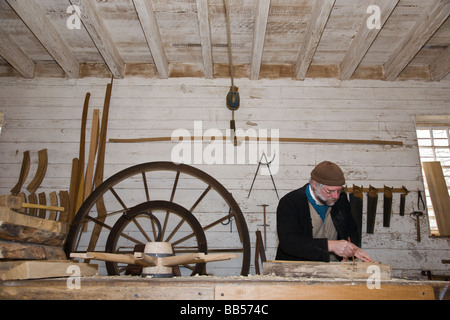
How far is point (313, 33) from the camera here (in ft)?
12.3

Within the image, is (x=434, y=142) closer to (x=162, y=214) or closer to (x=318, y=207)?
(x=318, y=207)

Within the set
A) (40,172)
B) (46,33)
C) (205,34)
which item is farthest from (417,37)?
(40,172)

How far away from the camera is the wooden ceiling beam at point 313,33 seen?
135 inches

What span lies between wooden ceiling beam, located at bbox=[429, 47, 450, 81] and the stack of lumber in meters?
4.47

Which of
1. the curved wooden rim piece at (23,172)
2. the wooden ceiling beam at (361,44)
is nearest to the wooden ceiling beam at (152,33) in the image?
the curved wooden rim piece at (23,172)

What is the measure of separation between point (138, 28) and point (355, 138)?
2852mm

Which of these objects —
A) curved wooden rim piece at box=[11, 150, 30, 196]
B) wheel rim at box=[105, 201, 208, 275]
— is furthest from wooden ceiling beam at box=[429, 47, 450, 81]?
curved wooden rim piece at box=[11, 150, 30, 196]

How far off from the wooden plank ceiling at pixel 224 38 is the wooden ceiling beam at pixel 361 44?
11mm

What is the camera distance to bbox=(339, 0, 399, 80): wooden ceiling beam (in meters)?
3.51

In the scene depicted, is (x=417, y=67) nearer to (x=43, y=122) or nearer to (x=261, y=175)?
(x=261, y=175)

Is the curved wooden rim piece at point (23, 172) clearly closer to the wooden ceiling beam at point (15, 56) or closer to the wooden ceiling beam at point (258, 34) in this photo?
the wooden ceiling beam at point (15, 56)

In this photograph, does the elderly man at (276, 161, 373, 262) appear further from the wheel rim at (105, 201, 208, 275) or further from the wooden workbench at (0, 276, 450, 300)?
the wooden workbench at (0, 276, 450, 300)

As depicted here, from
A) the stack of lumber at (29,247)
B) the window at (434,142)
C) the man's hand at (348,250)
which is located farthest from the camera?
the window at (434,142)

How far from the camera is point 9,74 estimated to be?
4.75 metres
